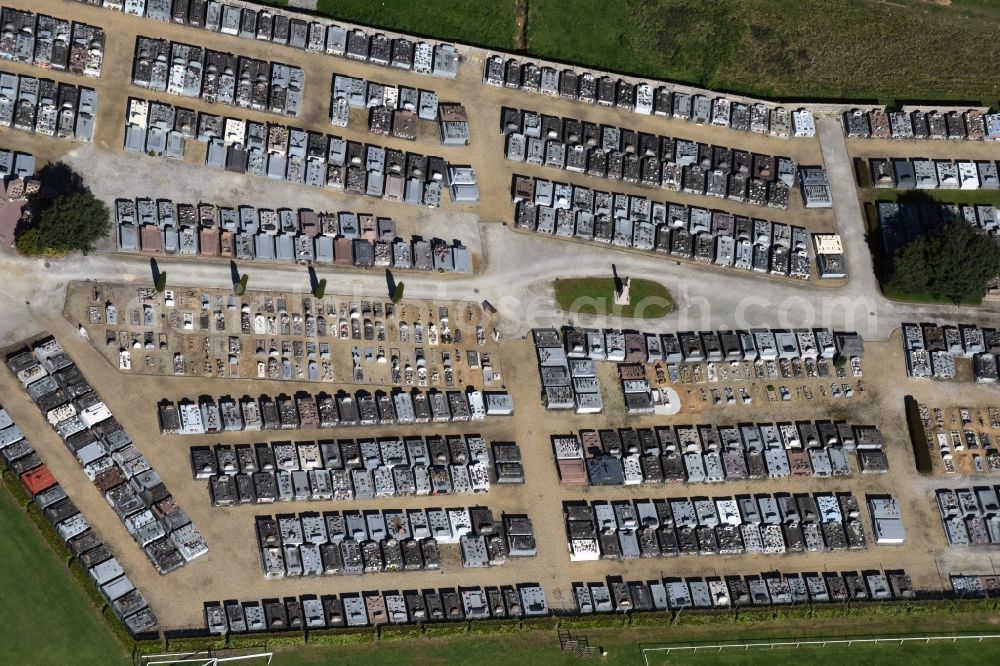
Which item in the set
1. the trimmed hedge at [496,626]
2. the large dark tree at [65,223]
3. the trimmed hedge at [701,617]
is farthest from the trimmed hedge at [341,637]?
the large dark tree at [65,223]

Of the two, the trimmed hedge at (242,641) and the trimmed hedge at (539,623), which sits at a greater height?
the trimmed hedge at (539,623)

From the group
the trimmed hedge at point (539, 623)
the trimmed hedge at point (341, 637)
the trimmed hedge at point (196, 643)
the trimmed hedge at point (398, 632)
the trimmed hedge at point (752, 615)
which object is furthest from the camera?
the trimmed hedge at point (752, 615)

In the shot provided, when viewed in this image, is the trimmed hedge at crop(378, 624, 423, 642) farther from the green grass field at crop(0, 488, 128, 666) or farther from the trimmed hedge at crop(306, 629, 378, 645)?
the green grass field at crop(0, 488, 128, 666)

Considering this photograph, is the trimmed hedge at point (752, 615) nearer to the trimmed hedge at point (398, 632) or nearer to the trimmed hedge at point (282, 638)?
the trimmed hedge at point (398, 632)

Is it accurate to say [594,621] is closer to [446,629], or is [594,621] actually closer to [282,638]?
[446,629]

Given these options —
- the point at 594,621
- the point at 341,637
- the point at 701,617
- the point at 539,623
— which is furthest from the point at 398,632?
the point at 701,617

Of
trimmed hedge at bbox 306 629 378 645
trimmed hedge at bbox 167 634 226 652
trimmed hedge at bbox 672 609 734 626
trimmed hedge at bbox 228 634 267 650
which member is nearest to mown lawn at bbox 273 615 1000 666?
trimmed hedge at bbox 306 629 378 645

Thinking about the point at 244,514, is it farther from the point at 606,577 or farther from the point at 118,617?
the point at 606,577
